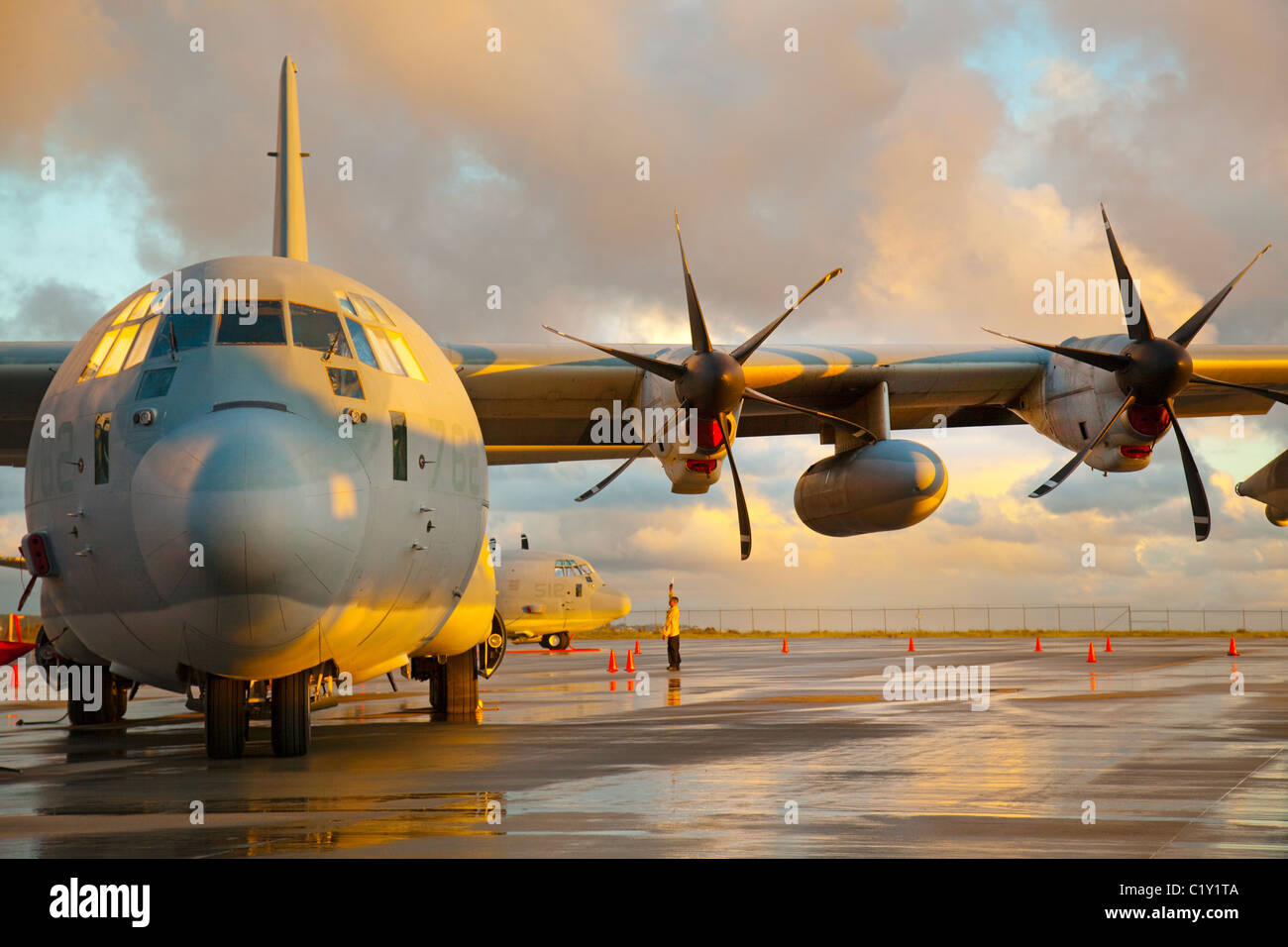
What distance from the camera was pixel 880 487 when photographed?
58.1 ft

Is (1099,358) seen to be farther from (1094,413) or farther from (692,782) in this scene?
(692,782)

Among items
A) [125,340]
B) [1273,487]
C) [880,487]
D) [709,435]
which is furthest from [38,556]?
[1273,487]

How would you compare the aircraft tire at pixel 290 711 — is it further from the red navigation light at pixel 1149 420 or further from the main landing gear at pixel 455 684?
the red navigation light at pixel 1149 420

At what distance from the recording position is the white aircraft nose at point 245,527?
27.4ft

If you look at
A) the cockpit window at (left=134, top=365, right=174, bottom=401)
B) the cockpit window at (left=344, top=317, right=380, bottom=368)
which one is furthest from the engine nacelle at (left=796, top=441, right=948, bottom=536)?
the cockpit window at (left=134, top=365, right=174, bottom=401)

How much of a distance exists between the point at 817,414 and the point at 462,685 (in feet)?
19.8

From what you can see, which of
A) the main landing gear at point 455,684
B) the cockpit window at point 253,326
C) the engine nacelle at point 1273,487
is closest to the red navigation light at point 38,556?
the cockpit window at point 253,326

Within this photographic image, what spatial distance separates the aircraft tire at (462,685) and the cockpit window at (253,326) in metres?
6.20

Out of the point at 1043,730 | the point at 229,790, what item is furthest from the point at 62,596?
the point at 1043,730

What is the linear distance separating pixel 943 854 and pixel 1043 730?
695cm

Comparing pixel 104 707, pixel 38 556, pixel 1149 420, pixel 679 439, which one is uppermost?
pixel 1149 420
